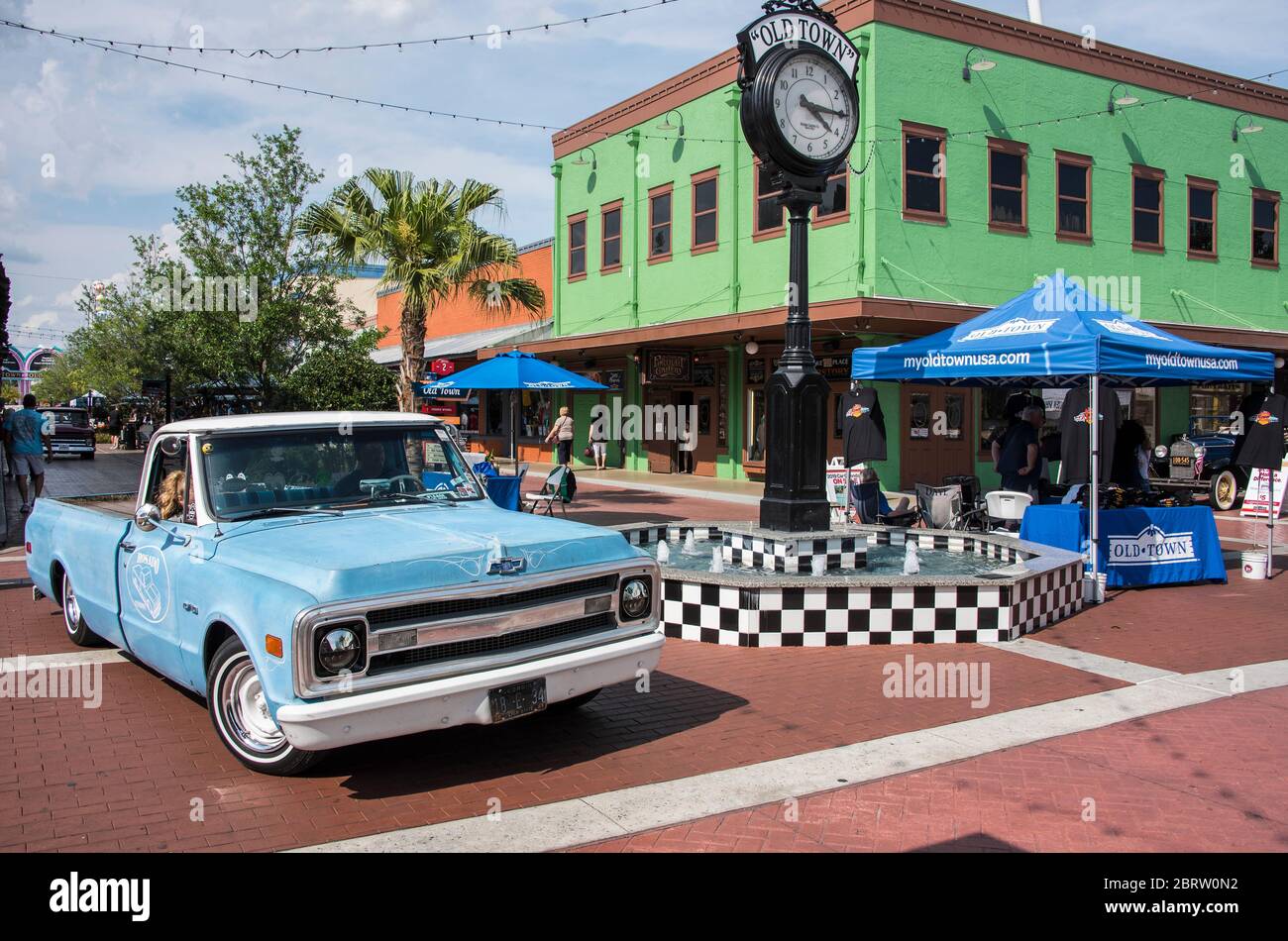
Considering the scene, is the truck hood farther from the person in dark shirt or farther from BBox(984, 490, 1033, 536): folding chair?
the person in dark shirt

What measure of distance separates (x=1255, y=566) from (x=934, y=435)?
10851mm

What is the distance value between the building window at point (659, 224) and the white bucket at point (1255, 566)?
55.5 feet

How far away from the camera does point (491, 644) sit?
464 cm

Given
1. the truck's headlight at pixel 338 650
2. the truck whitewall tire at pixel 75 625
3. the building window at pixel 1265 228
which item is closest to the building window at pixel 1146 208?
the building window at pixel 1265 228

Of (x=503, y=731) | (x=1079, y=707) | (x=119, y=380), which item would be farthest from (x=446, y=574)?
(x=119, y=380)

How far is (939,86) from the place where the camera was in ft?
66.9

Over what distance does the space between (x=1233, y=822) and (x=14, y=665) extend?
7.36m

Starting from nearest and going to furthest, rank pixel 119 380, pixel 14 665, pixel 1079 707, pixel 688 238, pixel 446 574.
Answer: pixel 446 574 < pixel 1079 707 < pixel 14 665 < pixel 688 238 < pixel 119 380

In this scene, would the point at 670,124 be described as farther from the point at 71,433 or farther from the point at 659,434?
the point at 71,433

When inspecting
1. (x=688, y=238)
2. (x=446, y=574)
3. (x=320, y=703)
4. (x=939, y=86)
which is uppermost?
(x=939, y=86)

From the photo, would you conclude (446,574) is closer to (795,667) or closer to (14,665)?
(795,667)

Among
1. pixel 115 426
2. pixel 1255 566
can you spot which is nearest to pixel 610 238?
pixel 1255 566

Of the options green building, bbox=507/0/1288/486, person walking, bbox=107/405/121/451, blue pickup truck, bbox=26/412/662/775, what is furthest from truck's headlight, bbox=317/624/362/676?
person walking, bbox=107/405/121/451

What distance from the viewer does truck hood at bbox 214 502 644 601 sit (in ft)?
14.2
